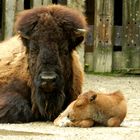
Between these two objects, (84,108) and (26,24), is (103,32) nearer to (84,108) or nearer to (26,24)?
(26,24)

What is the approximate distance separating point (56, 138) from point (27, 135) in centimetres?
37

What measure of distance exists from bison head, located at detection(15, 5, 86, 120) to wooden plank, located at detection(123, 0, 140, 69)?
240 inches

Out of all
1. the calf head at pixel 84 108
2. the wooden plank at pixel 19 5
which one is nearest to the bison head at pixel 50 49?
the calf head at pixel 84 108

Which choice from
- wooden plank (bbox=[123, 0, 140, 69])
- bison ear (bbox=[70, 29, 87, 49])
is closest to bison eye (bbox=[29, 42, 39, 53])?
bison ear (bbox=[70, 29, 87, 49])

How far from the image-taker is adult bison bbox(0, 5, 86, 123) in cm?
795

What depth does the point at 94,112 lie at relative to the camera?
7.84 m

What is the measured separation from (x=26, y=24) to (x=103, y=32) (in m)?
6.27

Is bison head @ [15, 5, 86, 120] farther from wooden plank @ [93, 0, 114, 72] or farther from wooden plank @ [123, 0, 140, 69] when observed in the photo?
wooden plank @ [123, 0, 140, 69]

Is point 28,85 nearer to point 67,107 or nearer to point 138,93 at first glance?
point 67,107

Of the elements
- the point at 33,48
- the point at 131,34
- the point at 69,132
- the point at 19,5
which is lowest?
the point at 69,132

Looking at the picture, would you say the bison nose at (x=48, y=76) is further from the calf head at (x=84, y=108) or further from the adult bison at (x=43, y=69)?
the calf head at (x=84, y=108)

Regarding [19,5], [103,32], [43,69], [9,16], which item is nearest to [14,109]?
[43,69]

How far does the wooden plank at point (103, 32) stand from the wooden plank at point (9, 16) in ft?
5.60

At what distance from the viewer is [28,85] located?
8.38 meters
